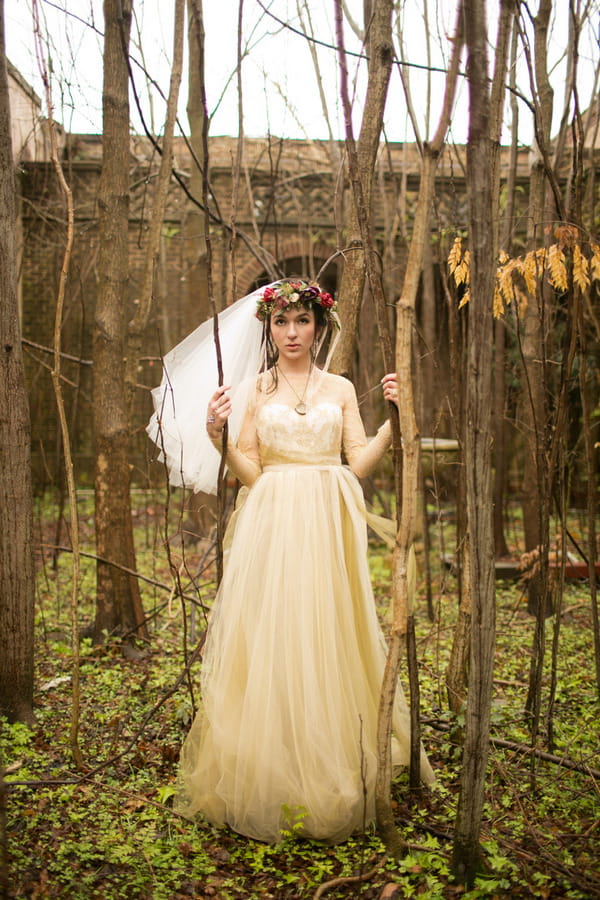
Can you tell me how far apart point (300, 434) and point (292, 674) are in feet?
2.98

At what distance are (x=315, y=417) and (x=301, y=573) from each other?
62 centimetres

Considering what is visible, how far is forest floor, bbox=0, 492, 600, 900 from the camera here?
2199 mm

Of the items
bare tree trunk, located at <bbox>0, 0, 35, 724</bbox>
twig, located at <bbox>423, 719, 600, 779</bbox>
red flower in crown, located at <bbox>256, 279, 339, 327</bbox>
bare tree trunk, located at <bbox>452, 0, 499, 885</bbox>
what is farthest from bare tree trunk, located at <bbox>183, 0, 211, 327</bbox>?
twig, located at <bbox>423, 719, 600, 779</bbox>

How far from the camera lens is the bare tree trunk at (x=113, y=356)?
4125 mm

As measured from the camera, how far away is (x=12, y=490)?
10.3 ft

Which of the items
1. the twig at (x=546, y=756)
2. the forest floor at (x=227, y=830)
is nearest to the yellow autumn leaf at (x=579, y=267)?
the forest floor at (x=227, y=830)

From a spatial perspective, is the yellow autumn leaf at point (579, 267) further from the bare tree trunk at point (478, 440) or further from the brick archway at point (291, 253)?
the brick archway at point (291, 253)

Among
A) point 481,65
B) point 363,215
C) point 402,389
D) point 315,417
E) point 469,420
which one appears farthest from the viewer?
point 315,417

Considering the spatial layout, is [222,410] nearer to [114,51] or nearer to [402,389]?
[402,389]

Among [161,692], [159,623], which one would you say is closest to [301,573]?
[161,692]

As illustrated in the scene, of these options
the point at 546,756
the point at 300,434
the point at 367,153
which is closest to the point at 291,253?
the point at 367,153

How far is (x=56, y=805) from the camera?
8.75 ft

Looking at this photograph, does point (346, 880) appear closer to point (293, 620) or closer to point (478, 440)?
point (293, 620)

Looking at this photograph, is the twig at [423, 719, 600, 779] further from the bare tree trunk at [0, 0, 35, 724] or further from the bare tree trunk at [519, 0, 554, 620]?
the bare tree trunk at [0, 0, 35, 724]
